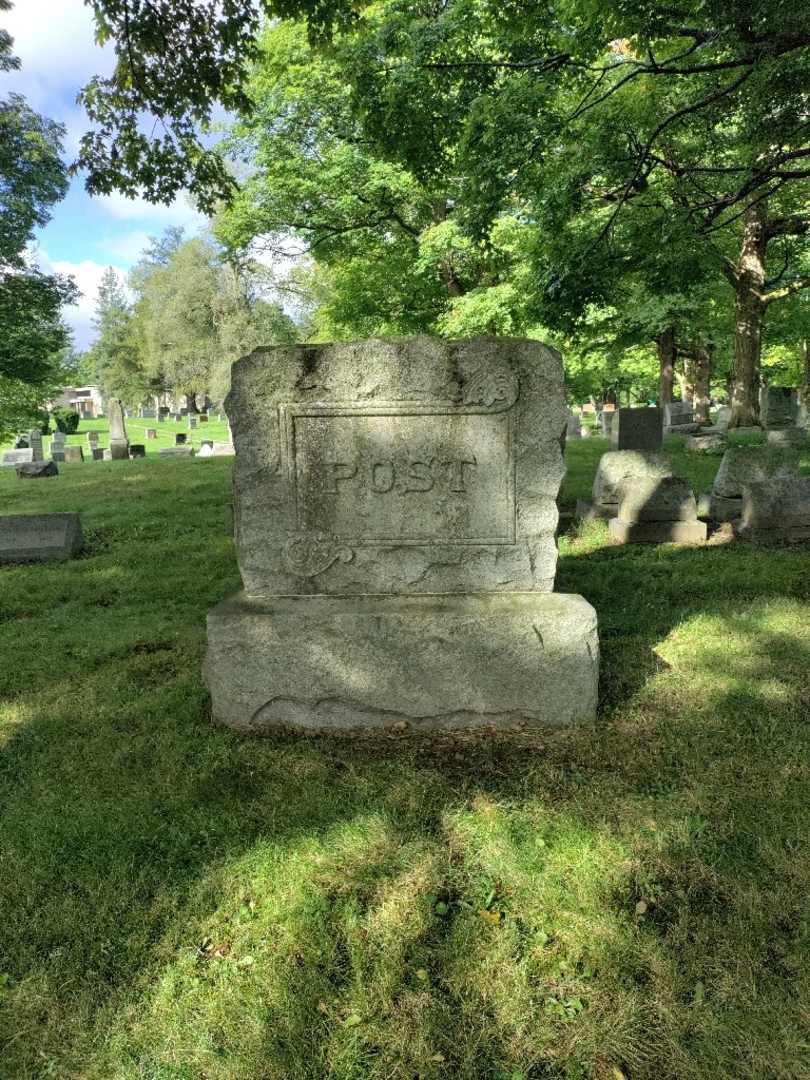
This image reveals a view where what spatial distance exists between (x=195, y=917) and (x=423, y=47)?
9.30 m

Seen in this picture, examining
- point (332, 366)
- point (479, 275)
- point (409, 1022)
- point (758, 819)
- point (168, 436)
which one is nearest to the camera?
point (409, 1022)

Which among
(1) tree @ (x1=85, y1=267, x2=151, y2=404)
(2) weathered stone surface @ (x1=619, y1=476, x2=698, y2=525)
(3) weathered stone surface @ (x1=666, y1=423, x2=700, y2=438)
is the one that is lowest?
(2) weathered stone surface @ (x1=619, y1=476, x2=698, y2=525)

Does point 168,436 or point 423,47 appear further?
point 168,436

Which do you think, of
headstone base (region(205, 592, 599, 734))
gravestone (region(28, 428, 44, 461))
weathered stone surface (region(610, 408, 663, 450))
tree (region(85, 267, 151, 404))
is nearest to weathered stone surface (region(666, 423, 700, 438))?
weathered stone surface (region(610, 408, 663, 450))

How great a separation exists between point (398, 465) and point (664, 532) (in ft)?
17.1

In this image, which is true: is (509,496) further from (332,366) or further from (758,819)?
(758,819)

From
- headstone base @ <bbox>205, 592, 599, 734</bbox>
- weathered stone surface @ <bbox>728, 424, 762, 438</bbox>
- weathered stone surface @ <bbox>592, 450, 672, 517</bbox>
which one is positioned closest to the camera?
headstone base @ <bbox>205, 592, 599, 734</bbox>

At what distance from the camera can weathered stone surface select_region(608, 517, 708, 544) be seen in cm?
780

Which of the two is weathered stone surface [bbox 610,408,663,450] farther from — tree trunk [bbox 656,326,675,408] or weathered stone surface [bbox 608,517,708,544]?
tree trunk [bbox 656,326,675,408]

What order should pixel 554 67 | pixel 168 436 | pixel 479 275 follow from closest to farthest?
pixel 554 67, pixel 479 275, pixel 168 436

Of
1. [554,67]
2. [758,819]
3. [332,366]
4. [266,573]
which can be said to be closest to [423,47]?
[554,67]

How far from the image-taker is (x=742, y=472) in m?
8.35

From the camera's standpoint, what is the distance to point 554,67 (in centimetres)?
762

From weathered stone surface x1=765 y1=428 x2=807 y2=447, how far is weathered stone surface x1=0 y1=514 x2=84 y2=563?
1219 cm
